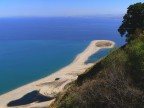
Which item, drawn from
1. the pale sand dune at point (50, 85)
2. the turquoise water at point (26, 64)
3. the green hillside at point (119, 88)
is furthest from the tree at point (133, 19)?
the turquoise water at point (26, 64)

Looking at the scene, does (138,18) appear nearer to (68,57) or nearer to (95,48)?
(68,57)

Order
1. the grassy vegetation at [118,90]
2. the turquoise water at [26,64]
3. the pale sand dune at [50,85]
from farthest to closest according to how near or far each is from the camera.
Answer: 1. the turquoise water at [26,64]
2. the pale sand dune at [50,85]
3. the grassy vegetation at [118,90]

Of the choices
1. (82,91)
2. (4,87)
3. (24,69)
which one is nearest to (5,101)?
(4,87)

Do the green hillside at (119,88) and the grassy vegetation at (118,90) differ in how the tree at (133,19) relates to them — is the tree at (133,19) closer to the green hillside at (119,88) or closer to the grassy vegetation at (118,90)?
the green hillside at (119,88)

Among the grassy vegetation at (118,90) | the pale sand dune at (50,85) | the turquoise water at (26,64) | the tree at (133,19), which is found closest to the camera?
the grassy vegetation at (118,90)

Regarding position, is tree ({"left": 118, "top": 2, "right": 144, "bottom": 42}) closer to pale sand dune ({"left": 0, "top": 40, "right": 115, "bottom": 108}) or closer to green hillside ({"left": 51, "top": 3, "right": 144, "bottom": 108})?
green hillside ({"left": 51, "top": 3, "right": 144, "bottom": 108})

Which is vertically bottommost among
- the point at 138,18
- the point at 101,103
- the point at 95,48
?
the point at 95,48

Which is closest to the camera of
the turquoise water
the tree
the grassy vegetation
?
the grassy vegetation

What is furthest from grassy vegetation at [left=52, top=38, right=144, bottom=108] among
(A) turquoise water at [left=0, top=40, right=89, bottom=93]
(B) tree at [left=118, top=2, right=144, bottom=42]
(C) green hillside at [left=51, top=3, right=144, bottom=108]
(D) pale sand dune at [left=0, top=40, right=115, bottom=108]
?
(A) turquoise water at [left=0, top=40, right=89, bottom=93]

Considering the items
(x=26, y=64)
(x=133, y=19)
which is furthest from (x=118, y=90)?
(x=26, y=64)

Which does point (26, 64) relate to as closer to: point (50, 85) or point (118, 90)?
point (50, 85)

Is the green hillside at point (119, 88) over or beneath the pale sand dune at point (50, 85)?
over
